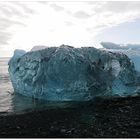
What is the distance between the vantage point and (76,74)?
2070cm

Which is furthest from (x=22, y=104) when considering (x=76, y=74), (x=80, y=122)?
(x=80, y=122)

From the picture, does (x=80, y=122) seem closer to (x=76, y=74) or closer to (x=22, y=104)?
(x=76, y=74)

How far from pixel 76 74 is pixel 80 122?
5.93 metres

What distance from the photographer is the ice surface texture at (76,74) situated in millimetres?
20500

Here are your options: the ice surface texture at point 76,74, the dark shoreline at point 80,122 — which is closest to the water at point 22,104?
the ice surface texture at point 76,74

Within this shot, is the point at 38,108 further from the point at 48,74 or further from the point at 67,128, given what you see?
the point at 67,128

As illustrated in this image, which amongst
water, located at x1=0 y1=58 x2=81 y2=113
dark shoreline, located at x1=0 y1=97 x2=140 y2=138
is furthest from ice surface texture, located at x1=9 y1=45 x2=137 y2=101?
dark shoreline, located at x1=0 y1=97 x2=140 y2=138

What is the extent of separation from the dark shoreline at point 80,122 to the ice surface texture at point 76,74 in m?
1.71

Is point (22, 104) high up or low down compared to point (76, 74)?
down

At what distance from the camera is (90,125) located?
14570 mm

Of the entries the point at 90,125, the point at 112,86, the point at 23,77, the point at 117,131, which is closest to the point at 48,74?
the point at 23,77

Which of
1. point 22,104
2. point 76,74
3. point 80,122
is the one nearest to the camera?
point 80,122

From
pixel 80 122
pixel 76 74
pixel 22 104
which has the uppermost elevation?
pixel 76 74

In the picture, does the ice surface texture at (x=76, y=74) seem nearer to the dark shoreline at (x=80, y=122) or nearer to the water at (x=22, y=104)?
the water at (x=22, y=104)
